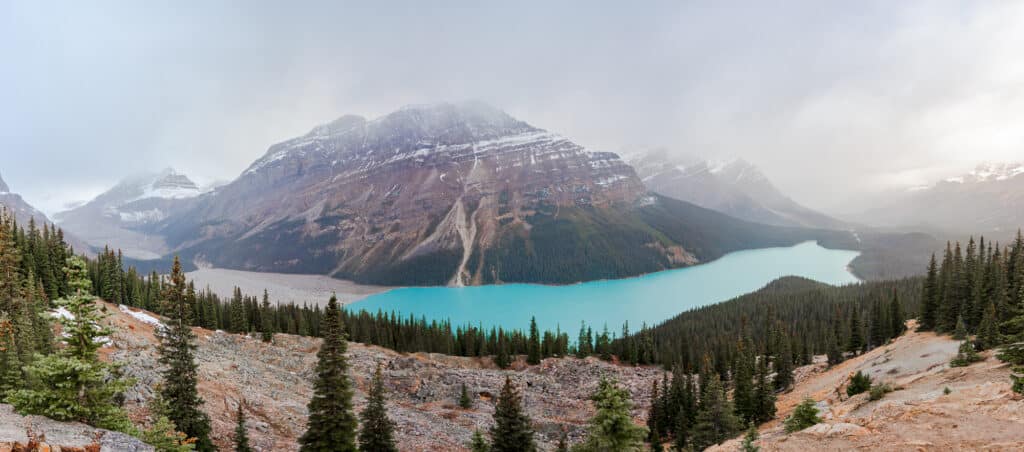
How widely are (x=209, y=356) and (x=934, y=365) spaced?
57727 millimetres

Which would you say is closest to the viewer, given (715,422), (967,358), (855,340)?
(967,358)

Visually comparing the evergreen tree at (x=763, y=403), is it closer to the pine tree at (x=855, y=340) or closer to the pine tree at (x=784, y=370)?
the pine tree at (x=784, y=370)

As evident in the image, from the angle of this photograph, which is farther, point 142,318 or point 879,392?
point 142,318

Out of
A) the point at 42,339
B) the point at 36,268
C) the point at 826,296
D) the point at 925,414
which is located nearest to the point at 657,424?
the point at 925,414

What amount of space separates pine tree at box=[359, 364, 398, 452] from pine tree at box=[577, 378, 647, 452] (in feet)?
30.7

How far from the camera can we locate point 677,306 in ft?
533

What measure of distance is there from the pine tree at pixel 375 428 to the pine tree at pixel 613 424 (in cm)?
935

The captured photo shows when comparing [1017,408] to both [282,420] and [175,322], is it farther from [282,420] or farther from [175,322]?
[282,420]

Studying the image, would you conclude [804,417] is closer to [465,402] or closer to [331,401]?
[331,401]

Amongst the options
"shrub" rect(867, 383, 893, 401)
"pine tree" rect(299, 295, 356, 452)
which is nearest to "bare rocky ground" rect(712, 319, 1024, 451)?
"shrub" rect(867, 383, 893, 401)

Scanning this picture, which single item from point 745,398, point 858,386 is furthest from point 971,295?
point 858,386

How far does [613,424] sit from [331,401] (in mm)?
11125

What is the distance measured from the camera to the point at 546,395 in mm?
50344

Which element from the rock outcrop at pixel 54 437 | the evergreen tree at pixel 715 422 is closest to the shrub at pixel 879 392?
the evergreen tree at pixel 715 422
